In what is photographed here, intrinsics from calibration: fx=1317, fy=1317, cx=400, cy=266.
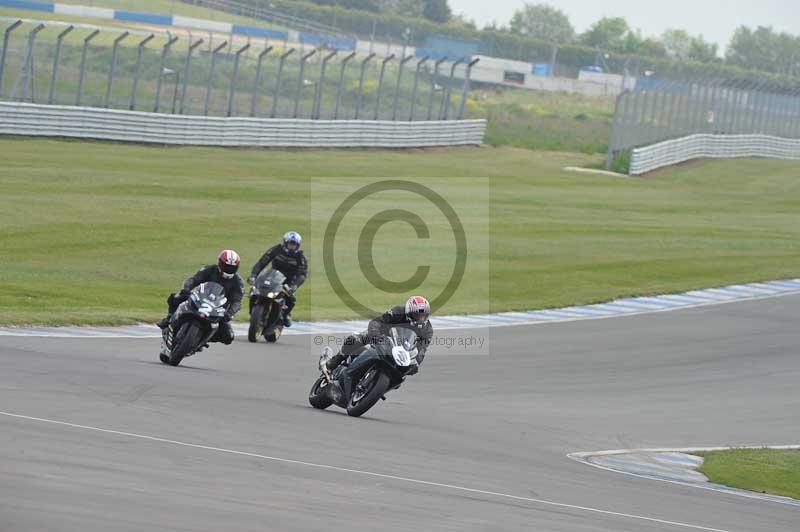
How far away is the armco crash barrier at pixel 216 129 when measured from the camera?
39.1 m

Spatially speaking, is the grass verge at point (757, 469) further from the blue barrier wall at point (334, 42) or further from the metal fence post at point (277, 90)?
the blue barrier wall at point (334, 42)

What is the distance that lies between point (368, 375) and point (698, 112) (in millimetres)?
52989

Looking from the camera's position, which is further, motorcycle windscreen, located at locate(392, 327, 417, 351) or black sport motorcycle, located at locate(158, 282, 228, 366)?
black sport motorcycle, located at locate(158, 282, 228, 366)

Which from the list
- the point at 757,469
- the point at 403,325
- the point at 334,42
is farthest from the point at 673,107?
the point at 403,325

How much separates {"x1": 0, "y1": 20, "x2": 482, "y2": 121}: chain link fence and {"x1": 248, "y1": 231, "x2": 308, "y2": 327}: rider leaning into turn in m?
21.5

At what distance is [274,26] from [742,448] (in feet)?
255

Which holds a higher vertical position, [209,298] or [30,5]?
[30,5]

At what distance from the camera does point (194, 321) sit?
15453 millimetres

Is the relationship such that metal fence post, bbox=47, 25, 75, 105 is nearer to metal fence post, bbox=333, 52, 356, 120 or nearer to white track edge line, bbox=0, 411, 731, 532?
metal fence post, bbox=333, 52, 356, 120

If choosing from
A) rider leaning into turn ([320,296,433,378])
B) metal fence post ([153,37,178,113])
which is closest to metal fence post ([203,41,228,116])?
metal fence post ([153,37,178,113])

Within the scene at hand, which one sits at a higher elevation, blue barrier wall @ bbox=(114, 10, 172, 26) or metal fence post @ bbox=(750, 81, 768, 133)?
blue barrier wall @ bbox=(114, 10, 172, 26)

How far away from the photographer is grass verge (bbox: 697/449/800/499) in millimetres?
13023

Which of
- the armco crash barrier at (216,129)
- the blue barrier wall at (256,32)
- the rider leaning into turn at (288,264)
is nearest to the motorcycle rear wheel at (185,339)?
the rider leaning into turn at (288,264)

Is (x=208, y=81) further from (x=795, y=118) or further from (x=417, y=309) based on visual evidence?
(x=795, y=118)
